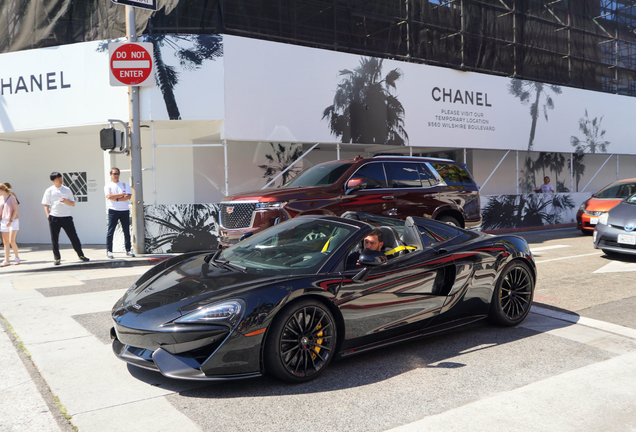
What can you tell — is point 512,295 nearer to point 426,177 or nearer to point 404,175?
point 404,175

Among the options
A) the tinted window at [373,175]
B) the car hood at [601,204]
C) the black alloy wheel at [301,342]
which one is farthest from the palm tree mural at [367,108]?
the black alloy wheel at [301,342]

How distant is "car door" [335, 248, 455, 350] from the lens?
3.99 m

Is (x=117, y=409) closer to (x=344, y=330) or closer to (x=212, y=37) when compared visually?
(x=344, y=330)

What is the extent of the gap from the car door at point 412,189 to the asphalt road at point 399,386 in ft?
13.0

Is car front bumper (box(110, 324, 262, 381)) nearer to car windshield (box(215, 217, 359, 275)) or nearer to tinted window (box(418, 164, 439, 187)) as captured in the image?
car windshield (box(215, 217, 359, 275))

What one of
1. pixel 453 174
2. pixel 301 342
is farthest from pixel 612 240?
pixel 301 342

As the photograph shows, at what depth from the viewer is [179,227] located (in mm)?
12195

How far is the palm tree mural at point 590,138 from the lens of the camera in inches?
863

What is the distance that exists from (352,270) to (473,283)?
54.8 inches

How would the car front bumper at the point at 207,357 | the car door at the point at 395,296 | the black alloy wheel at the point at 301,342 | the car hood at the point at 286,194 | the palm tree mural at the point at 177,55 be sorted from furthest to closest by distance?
1. the palm tree mural at the point at 177,55
2. the car hood at the point at 286,194
3. the car door at the point at 395,296
4. the black alloy wheel at the point at 301,342
5. the car front bumper at the point at 207,357

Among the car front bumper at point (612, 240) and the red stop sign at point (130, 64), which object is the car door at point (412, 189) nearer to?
the car front bumper at point (612, 240)

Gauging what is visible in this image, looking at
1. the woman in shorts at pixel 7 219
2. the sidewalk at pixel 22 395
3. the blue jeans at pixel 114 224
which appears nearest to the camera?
the sidewalk at pixel 22 395

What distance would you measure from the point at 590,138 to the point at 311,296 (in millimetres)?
22574

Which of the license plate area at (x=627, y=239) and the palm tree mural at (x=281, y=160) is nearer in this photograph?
the license plate area at (x=627, y=239)
